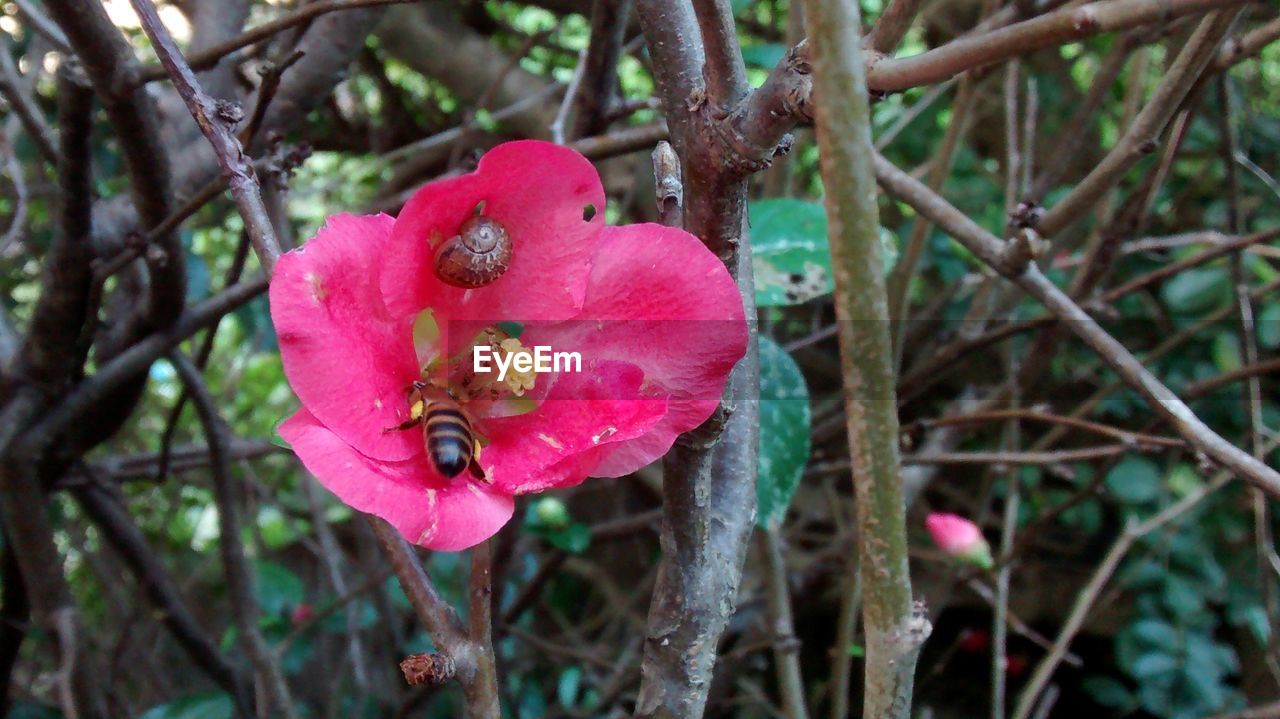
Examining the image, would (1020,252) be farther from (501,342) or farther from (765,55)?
(765,55)

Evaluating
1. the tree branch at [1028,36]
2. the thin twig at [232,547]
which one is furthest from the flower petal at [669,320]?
the thin twig at [232,547]

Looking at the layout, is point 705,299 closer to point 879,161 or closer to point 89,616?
point 879,161

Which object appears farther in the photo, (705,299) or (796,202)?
(796,202)

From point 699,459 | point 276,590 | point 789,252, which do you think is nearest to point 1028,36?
point 699,459

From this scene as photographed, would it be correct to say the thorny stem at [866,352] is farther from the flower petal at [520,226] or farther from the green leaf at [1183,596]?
the green leaf at [1183,596]

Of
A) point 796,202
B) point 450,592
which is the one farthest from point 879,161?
point 450,592

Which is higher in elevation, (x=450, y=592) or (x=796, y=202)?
(x=796, y=202)

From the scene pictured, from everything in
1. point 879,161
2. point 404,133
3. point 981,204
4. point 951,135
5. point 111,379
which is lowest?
point 111,379
